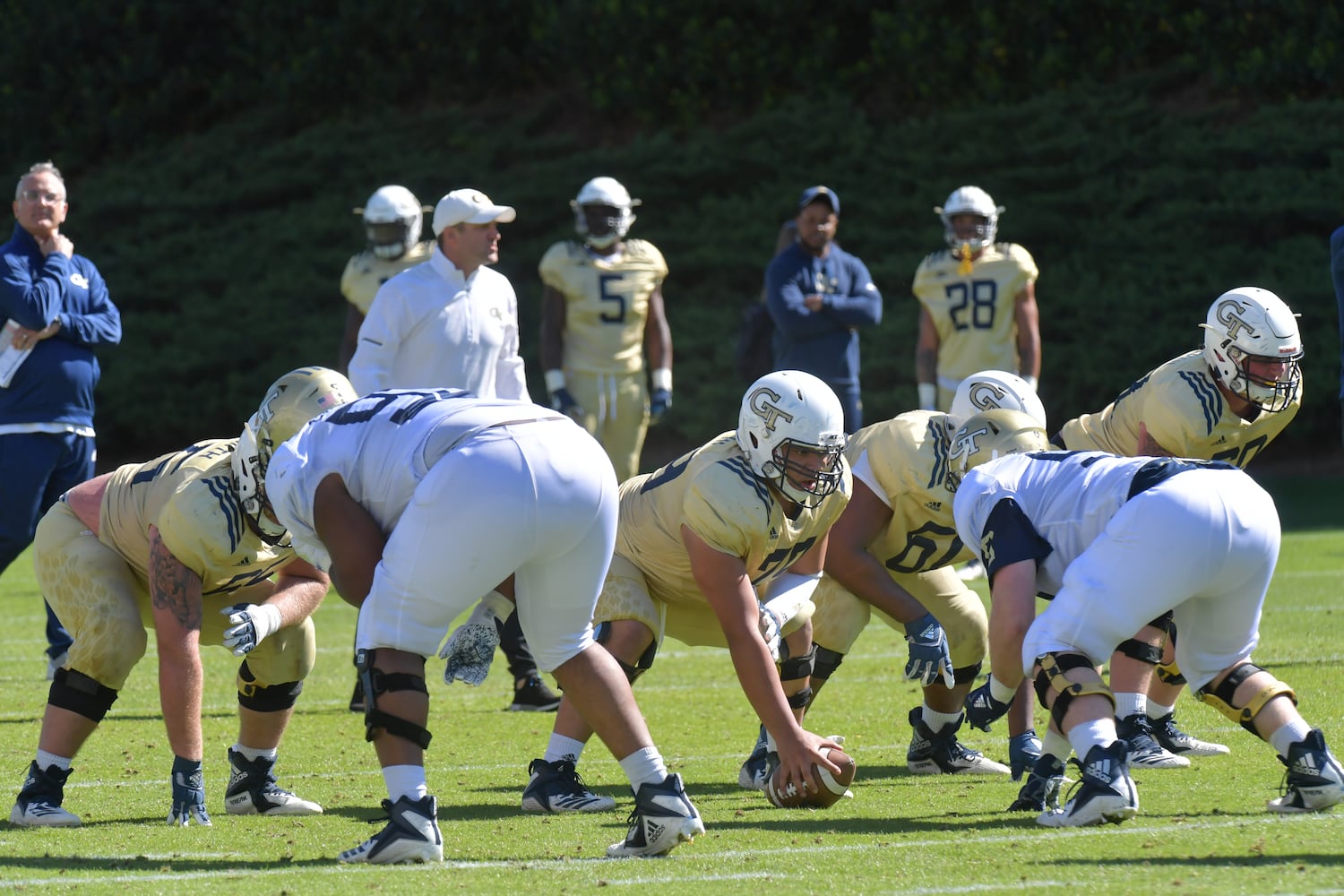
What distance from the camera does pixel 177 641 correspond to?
17.1 ft

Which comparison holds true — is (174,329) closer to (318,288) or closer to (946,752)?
(318,288)

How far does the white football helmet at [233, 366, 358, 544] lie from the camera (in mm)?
5156

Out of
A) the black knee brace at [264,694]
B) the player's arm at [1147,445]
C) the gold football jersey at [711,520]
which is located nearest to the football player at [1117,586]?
the gold football jersey at [711,520]

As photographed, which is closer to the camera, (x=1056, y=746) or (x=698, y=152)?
(x=1056, y=746)

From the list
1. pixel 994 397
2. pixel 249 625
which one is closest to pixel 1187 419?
pixel 994 397

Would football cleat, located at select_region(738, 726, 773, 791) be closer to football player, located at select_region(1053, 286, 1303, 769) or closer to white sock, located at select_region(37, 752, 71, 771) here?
football player, located at select_region(1053, 286, 1303, 769)

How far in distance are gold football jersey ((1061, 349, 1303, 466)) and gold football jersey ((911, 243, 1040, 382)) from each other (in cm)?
424

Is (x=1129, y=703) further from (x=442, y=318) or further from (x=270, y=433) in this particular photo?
(x=442, y=318)

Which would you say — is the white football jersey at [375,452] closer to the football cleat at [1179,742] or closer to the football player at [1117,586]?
the football player at [1117,586]

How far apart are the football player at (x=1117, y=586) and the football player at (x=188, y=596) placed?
1.95m

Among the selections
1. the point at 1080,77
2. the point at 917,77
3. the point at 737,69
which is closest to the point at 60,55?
the point at 737,69

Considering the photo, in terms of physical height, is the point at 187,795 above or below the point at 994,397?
below

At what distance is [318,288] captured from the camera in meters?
19.0

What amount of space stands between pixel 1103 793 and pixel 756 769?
1426mm
